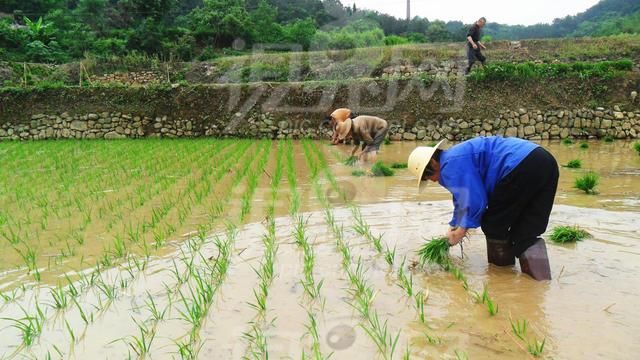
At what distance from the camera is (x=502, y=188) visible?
2.87 metres

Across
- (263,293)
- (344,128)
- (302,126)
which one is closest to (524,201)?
(263,293)

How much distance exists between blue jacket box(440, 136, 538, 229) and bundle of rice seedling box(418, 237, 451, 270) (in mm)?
233

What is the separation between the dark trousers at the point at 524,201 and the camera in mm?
2818

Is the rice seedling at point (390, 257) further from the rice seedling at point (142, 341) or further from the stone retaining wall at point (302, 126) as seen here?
the stone retaining wall at point (302, 126)

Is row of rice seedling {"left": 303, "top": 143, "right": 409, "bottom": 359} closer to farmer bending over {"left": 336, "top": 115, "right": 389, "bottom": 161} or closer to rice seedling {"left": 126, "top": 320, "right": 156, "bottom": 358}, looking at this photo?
rice seedling {"left": 126, "top": 320, "right": 156, "bottom": 358}

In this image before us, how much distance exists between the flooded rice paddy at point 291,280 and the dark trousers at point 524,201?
25cm

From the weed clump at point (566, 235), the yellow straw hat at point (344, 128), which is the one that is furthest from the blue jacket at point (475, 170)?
the yellow straw hat at point (344, 128)

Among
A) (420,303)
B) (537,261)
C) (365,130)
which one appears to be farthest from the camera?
(365,130)

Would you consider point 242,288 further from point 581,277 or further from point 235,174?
point 235,174

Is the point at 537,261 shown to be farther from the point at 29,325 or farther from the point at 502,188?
the point at 29,325

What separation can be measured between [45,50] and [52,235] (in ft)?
68.9

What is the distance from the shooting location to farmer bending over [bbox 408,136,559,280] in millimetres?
2785

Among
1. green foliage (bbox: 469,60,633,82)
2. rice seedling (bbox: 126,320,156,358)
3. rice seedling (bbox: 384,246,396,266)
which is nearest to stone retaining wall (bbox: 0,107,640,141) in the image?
green foliage (bbox: 469,60,633,82)

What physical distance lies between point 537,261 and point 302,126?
11053 millimetres
